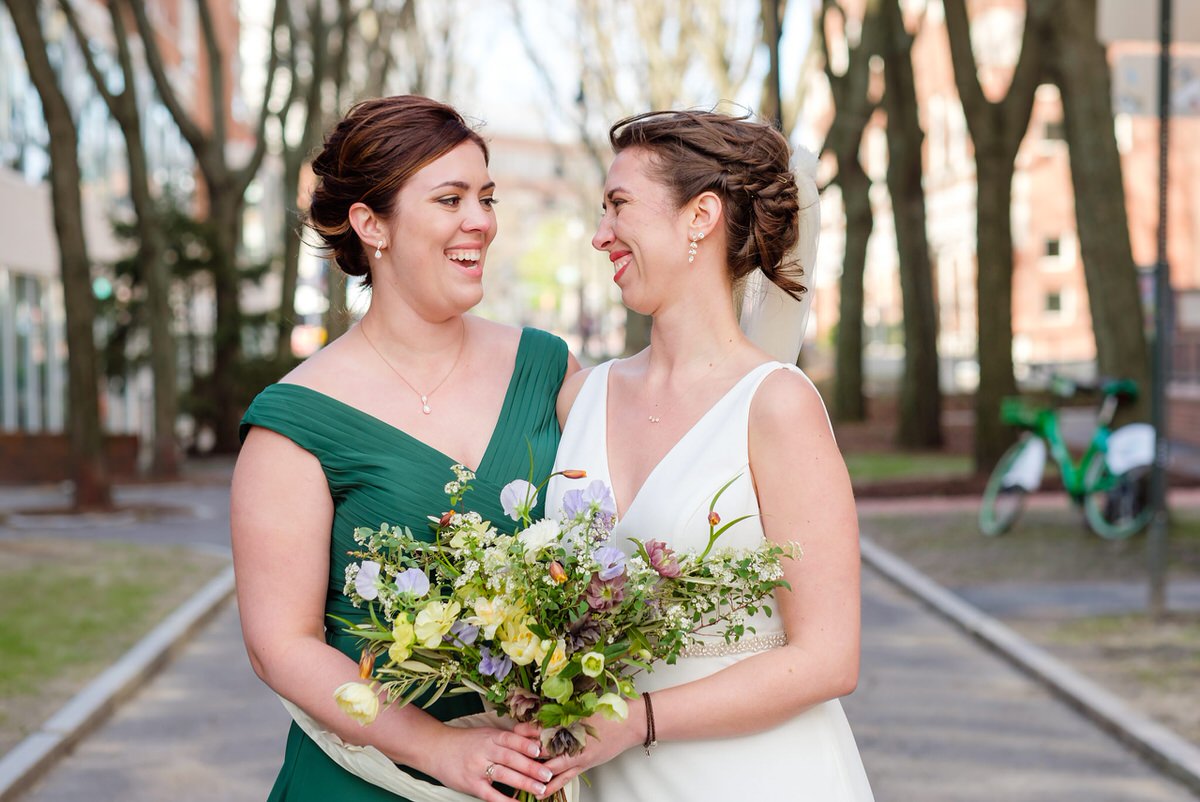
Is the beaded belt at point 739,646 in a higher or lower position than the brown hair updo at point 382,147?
lower

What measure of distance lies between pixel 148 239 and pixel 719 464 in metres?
20.8

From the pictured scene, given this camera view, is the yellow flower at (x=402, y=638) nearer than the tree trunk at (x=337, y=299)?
Yes

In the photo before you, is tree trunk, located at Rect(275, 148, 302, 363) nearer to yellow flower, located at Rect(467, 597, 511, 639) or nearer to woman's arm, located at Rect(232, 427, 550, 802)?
woman's arm, located at Rect(232, 427, 550, 802)

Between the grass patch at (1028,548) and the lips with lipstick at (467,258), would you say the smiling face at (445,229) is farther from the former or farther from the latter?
the grass patch at (1028,548)

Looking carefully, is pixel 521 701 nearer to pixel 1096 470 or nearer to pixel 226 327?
pixel 1096 470

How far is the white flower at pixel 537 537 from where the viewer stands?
2.57 metres

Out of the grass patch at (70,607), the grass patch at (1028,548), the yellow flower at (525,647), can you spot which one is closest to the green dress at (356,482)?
the yellow flower at (525,647)

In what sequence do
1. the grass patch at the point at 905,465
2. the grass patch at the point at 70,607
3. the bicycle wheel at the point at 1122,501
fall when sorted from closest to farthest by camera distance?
the grass patch at the point at 70,607, the bicycle wheel at the point at 1122,501, the grass patch at the point at 905,465

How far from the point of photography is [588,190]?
56688mm

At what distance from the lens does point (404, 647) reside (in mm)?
2549

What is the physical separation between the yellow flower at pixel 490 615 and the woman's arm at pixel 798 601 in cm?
44

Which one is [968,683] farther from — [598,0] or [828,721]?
[598,0]

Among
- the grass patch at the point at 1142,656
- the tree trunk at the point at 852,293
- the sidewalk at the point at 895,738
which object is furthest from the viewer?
the tree trunk at the point at 852,293

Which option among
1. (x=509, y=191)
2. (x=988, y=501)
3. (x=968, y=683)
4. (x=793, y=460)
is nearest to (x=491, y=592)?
(x=793, y=460)
